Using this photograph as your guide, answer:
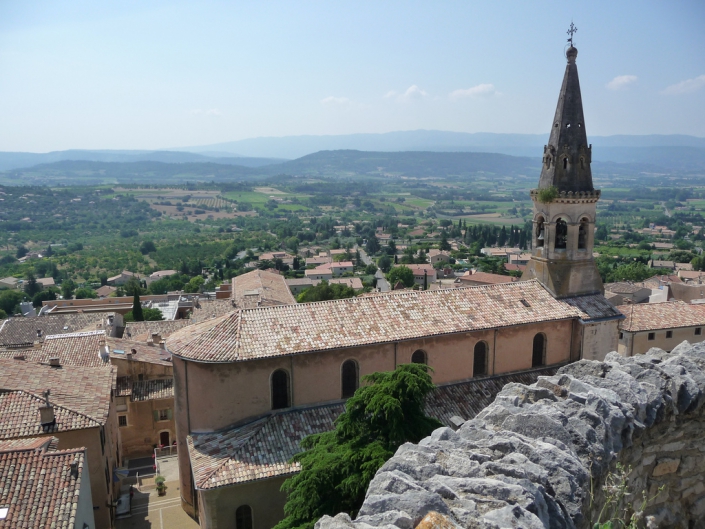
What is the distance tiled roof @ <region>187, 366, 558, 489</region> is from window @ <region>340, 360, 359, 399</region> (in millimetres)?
679

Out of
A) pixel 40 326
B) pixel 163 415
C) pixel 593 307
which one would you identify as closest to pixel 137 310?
pixel 40 326

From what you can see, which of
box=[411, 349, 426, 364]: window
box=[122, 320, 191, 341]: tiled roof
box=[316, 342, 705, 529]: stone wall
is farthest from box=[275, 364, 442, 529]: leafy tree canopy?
box=[122, 320, 191, 341]: tiled roof

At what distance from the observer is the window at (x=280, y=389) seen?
790 inches

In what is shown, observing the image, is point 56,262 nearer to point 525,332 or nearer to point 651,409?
point 525,332

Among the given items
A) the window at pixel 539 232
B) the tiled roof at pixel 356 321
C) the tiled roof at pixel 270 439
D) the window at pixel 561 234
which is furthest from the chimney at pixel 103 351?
the window at pixel 561 234

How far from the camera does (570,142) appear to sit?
2538 cm

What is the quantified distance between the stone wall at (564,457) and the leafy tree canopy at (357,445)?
7.44 m

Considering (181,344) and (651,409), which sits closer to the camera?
(651,409)

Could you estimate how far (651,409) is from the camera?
6992 millimetres

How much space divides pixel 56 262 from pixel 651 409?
166 metres

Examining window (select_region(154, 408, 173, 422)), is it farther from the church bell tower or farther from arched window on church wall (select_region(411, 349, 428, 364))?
the church bell tower

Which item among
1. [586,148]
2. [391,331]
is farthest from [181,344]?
[586,148]

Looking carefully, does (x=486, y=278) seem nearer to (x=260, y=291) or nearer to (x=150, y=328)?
(x=260, y=291)

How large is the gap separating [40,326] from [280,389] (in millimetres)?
36207
